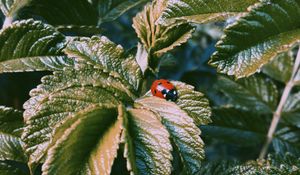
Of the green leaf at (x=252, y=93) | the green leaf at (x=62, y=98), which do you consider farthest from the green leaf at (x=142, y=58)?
the green leaf at (x=252, y=93)

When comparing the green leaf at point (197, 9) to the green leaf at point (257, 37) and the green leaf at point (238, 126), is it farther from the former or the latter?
the green leaf at point (238, 126)

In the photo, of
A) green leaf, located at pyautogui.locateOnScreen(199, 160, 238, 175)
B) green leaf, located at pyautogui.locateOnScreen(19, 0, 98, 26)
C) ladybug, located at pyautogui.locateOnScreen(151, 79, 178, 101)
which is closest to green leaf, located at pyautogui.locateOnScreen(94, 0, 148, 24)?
green leaf, located at pyautogui.locateOnScreen(19, 0, 98, 26)

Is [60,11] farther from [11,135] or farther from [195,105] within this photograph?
[195,105]

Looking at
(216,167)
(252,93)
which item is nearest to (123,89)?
(216,167)

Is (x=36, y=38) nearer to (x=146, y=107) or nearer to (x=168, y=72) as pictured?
(x=146, y=107)

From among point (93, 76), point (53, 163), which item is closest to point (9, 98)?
point (93, 76)

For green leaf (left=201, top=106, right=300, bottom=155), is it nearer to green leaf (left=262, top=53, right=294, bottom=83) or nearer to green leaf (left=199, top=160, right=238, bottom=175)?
green leaf (left=262, top=53, right=294, bottom=83)
